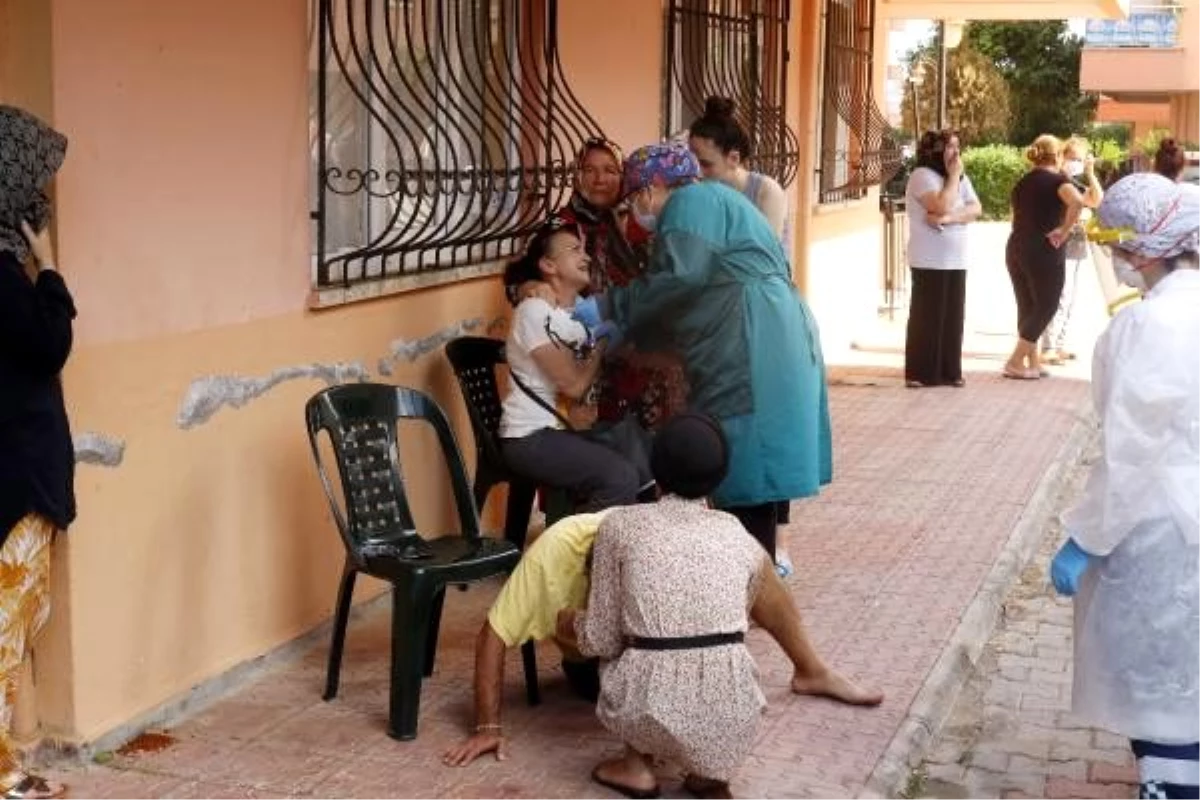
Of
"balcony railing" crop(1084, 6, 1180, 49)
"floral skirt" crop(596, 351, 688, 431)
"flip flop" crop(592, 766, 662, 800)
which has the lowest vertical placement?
"flip flop" crop(592, 766, 662, 800)

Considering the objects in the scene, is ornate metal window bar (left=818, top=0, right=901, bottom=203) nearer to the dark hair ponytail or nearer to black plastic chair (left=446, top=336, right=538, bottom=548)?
the dark hair ponytail

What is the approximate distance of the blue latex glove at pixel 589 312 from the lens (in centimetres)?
579

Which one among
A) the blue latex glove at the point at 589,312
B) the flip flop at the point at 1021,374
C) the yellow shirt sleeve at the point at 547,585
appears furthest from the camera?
the flip flop at the point at 1021,374

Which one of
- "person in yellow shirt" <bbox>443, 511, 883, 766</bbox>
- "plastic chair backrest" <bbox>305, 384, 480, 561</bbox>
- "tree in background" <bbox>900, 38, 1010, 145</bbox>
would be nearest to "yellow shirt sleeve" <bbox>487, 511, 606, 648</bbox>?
"person in yellow shirt" <bbox>443, 511, 883, 766</bbox>

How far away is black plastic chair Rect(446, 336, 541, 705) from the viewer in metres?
6.32

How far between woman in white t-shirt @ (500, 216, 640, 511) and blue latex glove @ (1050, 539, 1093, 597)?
5.82 ft

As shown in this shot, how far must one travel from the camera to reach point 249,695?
5.34m

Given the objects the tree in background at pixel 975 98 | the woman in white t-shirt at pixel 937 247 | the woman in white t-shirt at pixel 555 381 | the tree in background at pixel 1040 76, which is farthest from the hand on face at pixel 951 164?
the tree in background at pixel 1040 76

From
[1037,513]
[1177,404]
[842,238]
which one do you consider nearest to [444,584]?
[1177,404]

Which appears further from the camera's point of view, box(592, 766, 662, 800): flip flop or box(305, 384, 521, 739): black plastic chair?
box(305, 384, 521, 739): black plastic chair

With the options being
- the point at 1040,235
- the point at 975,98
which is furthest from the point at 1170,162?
the point at 975,98

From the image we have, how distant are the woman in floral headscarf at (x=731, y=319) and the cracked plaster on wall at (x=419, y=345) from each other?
0.86m

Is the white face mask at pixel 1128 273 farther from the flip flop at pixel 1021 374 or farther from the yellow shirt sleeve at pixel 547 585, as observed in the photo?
the flip flop at pixel 1021 374

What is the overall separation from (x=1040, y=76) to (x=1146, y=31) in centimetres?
855
